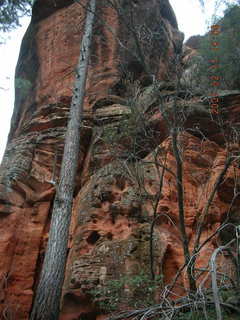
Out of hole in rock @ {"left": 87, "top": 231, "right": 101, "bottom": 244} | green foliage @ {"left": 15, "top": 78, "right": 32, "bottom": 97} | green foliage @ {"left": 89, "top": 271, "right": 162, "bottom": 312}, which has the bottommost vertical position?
green foliage @ {"left": 89, "top": 271, "right": 162, "bottom": 312}

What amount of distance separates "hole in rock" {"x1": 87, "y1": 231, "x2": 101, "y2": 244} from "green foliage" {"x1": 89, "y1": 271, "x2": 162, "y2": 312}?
1179mm

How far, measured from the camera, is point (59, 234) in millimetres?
5703

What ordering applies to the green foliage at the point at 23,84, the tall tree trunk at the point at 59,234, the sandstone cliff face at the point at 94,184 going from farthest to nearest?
1. the green foliage at the point at 23,84
2. the sandstone cliff face at the point at 94,184
3. the tall tree trunk at the point at 59,234

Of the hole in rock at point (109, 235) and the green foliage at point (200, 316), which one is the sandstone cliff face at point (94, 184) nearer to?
the hole in rock at point (109, 235)

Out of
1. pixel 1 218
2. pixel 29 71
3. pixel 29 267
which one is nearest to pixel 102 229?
pixel 29 267

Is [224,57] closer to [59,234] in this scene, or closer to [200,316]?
[59,234]

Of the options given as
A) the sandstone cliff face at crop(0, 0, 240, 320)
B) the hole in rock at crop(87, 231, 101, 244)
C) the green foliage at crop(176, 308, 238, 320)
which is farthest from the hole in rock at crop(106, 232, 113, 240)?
the green foliage at crop(176, 308, 238, 320)

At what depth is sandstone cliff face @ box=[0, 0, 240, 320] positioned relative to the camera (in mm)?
6230

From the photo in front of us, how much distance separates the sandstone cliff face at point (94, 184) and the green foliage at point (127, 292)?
1.14 feet

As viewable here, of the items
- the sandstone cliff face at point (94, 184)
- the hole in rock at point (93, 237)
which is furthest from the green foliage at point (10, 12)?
the hole in rock at point (93, 237)

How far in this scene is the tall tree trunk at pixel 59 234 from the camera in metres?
4.89

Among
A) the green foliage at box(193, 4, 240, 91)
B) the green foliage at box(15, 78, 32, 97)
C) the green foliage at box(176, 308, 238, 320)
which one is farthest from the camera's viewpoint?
the green foliage at box(15, 78, 32, 97)

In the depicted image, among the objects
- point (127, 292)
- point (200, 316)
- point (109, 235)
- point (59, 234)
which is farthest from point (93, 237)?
point (200, 316)

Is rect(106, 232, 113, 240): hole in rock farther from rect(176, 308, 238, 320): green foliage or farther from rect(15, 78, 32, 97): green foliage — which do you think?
rect(15, 78, 32, 97): green foliage
